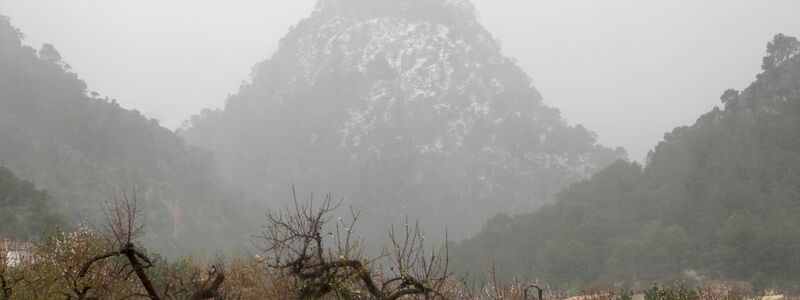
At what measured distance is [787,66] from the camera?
63.5 m

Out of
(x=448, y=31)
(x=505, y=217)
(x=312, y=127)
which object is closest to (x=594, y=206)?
(x=505, y=217)

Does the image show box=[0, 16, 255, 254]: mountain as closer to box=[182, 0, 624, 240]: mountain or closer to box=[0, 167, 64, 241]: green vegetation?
box=[0, 167, 64, 241]: green vegetation

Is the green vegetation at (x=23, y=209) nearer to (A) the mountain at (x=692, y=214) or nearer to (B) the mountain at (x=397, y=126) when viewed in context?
(A) the mountain at (x=692, y=214)

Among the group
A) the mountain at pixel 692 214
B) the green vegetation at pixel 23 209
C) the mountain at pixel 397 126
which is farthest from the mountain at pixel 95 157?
the mountain at pixel 692 214

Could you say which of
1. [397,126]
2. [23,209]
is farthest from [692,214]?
[397,126]

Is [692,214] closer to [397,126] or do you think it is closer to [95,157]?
[95,157]

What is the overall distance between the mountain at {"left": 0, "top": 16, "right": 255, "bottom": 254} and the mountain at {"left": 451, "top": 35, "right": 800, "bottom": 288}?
1511 inches

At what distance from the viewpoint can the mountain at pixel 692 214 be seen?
45156 mm

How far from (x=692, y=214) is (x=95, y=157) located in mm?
73785

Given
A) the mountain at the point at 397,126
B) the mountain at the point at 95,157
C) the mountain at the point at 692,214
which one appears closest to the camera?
the mountain at the point at 692,214

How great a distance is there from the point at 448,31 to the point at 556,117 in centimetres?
3587

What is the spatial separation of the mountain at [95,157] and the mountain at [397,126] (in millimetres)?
31249

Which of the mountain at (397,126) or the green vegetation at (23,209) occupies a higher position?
the mountain at (397,126)

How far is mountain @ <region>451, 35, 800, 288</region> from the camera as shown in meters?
45.2
